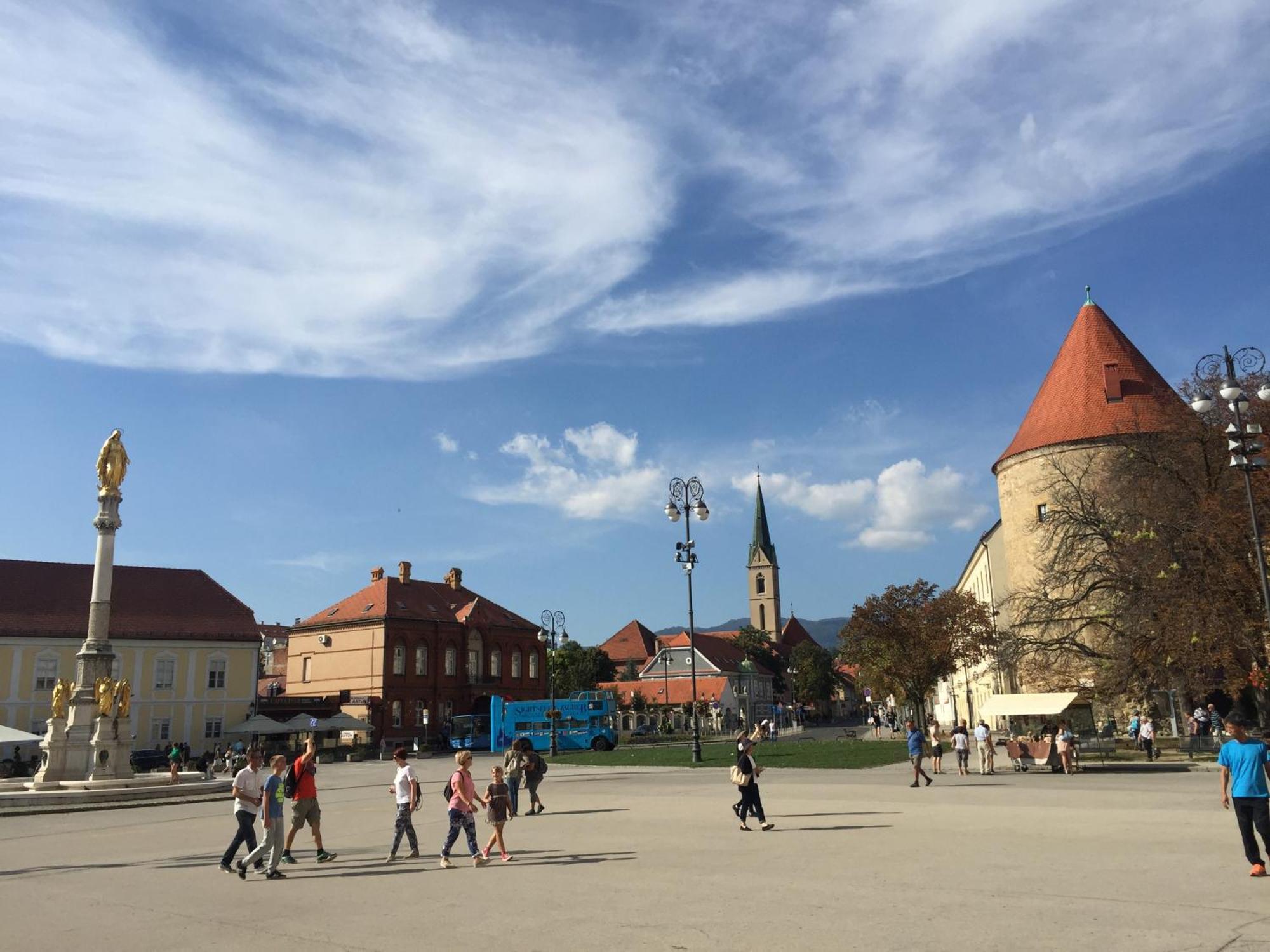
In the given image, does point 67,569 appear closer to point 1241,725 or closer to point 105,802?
point 105,802

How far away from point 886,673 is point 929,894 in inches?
1650

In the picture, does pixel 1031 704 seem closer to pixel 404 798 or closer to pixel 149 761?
pixel 404 798

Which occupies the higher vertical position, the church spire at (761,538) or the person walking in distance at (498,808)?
the church spire at (761,538)

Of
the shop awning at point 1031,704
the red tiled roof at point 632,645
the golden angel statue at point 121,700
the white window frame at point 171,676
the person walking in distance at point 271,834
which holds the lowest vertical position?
the person walking in distance at point 271,834

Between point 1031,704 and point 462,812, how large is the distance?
24.3 metres

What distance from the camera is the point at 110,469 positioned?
31.2 meters

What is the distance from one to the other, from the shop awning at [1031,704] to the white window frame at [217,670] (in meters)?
43.0

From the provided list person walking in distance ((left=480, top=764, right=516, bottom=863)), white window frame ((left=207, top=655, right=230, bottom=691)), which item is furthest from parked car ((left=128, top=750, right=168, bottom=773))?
person walking in distance ((left=480, top=764, right=516, bottom=863))

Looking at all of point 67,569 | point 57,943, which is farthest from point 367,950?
point 67,569

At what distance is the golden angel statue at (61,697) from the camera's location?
2936cm

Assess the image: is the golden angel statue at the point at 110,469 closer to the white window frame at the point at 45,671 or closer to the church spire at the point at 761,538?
the white window frame at the point at 45,671

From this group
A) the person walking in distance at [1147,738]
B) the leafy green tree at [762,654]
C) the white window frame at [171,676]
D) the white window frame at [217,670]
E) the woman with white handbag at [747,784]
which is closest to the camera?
the woman with white handbag at [747,784]

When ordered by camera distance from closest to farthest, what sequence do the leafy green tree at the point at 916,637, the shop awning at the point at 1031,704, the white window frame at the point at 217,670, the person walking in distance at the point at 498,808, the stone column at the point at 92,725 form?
1. the person walking in distance at the point at 498,808
2. the stone column at the point at 92,725
3. the shop awning at the point at 1031,704
4. the leafy green tree at the point at 916,637
5. the white window frame at the point at 217,670

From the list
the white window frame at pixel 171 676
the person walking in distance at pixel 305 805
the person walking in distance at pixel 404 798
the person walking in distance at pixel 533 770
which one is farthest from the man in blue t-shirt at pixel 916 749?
the white window frame at pixel 171 676
